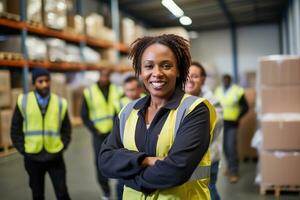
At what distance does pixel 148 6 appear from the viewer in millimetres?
2562

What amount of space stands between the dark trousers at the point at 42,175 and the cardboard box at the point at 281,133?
2670 mm

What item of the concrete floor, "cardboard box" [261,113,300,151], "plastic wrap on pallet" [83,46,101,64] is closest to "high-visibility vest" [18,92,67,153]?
the concrete floor

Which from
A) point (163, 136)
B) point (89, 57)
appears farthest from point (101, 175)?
point (89, 57)

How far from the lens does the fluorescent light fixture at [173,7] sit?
6.68ft

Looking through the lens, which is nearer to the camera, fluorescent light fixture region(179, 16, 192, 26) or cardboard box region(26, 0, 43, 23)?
fluorescent light fixture region(179, 16, 192, 26)

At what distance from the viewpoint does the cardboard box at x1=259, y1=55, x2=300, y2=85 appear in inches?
178

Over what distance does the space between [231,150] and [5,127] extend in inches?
135

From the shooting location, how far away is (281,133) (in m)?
4.36

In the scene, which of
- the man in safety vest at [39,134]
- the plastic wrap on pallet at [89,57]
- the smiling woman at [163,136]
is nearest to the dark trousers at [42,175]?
the man in safety vest at [39,134]

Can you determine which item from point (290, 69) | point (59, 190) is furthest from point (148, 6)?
point (290, 69)

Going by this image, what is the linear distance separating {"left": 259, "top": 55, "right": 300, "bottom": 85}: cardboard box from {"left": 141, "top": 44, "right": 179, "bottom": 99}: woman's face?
3.43 metres

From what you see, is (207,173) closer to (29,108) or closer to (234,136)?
(29,108)

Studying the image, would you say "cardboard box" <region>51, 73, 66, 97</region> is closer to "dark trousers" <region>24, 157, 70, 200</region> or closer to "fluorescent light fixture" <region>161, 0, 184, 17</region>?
"dark trousers" <region>24, 157, 70, 200</region>

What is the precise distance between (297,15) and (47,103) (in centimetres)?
656
